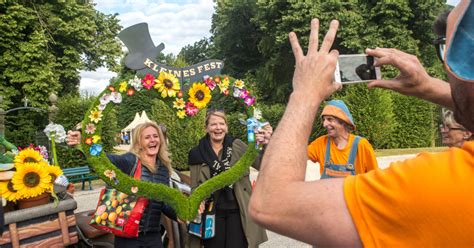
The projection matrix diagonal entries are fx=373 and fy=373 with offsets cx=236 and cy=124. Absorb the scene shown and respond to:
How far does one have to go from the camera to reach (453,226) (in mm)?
850

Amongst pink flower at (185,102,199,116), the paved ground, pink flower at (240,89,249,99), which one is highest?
pink flower at (240,89,249,99)

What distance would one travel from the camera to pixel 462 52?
32.9 inches

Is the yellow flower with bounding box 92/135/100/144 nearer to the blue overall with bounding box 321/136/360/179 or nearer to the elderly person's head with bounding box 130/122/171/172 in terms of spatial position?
the elderly person's head with bounding box 130/122/171/172

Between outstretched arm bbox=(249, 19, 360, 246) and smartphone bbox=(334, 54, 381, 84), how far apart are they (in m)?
0.57

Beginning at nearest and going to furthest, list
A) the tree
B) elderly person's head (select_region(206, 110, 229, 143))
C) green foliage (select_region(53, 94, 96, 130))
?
elderly person's head (select_region(206, 110, 229, 143)) < green foliage (select_region(53, 94, 96, 130)) < the tree

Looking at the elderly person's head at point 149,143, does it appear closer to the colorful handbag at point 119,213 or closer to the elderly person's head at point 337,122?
the colorful handbag at point 119,213

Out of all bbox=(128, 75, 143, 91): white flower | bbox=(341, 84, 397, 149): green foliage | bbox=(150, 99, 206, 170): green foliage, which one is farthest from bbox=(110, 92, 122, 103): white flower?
bbox=(341, 84, 397, 149): green foliage

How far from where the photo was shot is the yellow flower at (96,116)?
11.5 ft

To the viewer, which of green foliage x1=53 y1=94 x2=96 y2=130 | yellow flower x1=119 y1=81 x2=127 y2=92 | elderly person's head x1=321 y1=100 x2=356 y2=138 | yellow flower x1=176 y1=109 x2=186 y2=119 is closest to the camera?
yellow flower x1=119 y1=81 x2=127 y2=92

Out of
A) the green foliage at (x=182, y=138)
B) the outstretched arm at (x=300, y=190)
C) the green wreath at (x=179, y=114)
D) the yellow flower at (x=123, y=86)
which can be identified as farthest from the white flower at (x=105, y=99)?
the green foliage at (x=182, y=138)

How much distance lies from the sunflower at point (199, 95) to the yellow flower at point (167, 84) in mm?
177

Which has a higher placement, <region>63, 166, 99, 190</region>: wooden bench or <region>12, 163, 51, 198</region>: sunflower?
<region>12, 163, 51, 198</region>: sunflower

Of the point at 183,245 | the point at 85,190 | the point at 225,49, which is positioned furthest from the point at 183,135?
the point at 225,49

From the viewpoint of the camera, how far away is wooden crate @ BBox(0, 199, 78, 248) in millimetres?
2900
